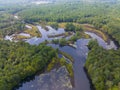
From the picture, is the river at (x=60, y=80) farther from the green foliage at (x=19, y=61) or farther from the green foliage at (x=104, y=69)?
the green foliage at (x=104, y=69)

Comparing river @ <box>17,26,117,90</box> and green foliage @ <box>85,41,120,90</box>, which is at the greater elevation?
green foliage @ <box>85,41,120,90</box>

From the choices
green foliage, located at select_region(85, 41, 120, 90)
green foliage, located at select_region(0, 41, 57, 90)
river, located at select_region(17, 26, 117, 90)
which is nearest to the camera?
green foliage, located at select_region(85, 41, 120, 90)

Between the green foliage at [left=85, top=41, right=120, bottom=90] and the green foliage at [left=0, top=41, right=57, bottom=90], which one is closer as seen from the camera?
the green foliage at [left=85, top=41, right=120, bottom=90]

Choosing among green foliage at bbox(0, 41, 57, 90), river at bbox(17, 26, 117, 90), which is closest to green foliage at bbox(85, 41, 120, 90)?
river at bbox(17, 26, 117, 90)

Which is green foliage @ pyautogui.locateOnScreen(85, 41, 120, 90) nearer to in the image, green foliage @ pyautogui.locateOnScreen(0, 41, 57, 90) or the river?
the river

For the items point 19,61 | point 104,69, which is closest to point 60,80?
point 104,69

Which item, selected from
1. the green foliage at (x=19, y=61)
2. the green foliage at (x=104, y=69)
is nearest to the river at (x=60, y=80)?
the green foliage at (x=19, y=61)

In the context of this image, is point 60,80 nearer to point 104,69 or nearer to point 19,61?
point 104,69

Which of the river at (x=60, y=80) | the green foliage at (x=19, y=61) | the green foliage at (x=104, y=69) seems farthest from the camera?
the river at (x=60, y=80)
